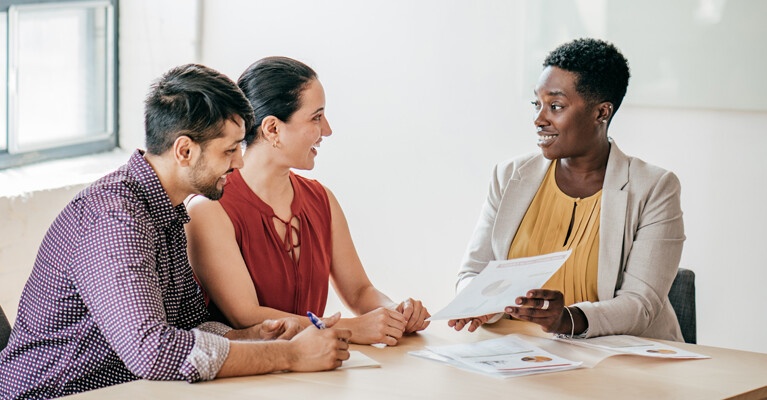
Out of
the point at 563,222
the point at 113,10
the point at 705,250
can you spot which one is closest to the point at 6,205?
the point at 113,10

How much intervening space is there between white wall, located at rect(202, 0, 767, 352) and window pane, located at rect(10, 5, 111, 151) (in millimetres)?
542

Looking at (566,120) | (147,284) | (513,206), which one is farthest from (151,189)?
(566,120)

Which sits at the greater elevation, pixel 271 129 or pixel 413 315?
pixel 271 129

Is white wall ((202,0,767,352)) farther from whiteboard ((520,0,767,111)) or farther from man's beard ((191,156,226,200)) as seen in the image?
man's beard ((191,156,226,200))

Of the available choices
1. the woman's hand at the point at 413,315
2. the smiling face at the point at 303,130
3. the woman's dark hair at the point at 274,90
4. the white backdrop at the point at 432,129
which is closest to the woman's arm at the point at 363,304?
the woman's hand at the point at 413,315

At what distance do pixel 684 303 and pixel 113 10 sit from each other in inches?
114

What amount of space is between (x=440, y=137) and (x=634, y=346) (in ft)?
6.05

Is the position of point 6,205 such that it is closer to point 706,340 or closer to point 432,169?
point 432,169

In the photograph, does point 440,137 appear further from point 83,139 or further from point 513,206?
point 83,139

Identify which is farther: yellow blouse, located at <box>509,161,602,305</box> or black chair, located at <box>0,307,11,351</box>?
yellow blouse, located at <box>509,161,602,305</box>

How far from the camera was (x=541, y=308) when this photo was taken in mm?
2070

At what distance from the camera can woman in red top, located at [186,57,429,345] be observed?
2.20 meters

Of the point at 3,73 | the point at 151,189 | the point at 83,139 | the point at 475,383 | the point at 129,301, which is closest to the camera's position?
the point at 129,301

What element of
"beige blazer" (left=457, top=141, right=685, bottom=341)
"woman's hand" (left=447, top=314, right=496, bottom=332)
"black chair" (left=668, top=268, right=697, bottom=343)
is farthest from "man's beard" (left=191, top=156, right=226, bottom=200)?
"black chair" (left=668, top=268, right=697, bottom=343)
